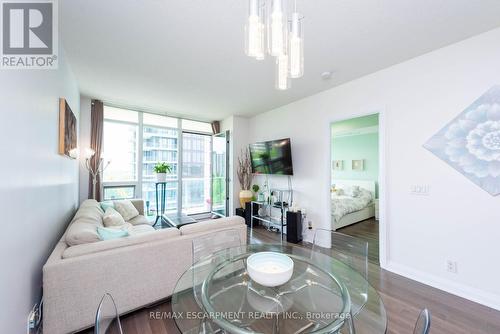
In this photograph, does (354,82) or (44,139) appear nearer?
(44,139)

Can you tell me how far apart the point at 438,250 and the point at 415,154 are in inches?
43.6

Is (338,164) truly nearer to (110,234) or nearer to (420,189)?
(420,189)

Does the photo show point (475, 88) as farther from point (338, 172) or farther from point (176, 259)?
point (338, 172)

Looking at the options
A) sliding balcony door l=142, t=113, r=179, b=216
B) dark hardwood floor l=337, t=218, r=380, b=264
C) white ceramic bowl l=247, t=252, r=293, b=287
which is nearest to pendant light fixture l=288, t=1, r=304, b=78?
white ceramic bowl l=247, t=252, r=293, b=287

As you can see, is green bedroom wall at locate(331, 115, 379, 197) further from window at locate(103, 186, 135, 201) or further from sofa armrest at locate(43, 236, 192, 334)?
window at locate(103, 186, 135, 201)

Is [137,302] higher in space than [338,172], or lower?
lower

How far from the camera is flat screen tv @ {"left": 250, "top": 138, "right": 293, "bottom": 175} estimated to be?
3.80m

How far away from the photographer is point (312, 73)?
274 centimetres

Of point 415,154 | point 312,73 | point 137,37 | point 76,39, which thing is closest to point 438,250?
point 415,154

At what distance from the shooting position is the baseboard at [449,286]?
185 cm

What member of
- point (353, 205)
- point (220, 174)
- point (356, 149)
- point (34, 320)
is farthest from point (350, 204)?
point (34, 320)

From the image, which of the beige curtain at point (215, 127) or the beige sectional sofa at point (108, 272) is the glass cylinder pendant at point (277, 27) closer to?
A: the beige sectional sofa at point (108, 272)

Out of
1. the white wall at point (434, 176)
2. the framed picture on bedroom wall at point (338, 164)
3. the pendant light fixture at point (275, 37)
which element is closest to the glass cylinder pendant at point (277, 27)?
the pendant light fixture at point (275, 37)
